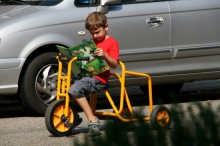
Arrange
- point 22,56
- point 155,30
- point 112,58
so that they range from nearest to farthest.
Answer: point 112,58, point 22,56, point 155,30

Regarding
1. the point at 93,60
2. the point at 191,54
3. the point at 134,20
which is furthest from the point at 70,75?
the point at 191,54

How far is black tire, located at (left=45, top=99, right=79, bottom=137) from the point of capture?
21.4 ft

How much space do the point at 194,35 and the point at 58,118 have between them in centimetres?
290

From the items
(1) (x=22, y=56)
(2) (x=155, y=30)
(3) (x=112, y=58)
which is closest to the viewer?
(3) (x=112, y=58)

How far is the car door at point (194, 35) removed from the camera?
28.5 feet

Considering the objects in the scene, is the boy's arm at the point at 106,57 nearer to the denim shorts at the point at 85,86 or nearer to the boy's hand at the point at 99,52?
the boy's hand at the point at 99,52

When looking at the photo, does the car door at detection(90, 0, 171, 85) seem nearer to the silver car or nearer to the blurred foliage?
the silver car

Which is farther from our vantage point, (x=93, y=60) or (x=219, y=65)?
(x=219, y=65)

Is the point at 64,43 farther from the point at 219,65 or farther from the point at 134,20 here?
the point at 219,65

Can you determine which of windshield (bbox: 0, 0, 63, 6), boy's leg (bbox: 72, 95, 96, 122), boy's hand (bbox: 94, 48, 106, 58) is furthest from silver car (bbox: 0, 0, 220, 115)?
boy's hand (bbox: 94, 48, 106, 58)

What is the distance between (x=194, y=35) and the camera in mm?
8812

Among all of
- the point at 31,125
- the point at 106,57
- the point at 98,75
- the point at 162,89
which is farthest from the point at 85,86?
the point at 162,89

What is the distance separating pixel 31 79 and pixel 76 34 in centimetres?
80

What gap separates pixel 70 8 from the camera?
827cm
